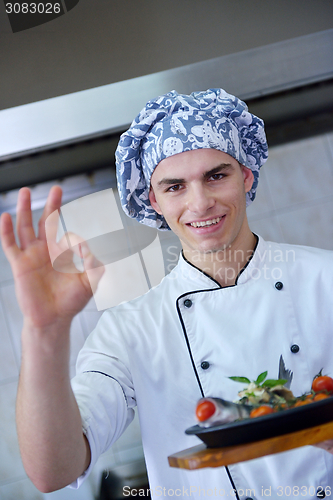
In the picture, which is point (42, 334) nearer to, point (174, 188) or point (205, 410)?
point (205, 410)

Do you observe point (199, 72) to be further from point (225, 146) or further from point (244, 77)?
point (225, 146)

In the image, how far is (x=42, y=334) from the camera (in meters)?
0.50

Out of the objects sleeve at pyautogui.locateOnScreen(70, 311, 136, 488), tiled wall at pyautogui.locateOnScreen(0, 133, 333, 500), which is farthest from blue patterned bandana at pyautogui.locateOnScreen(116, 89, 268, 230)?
tiled wall at pyautogui.locateOnScreen(0, 133, 333, 500)

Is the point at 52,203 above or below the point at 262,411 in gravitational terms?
above

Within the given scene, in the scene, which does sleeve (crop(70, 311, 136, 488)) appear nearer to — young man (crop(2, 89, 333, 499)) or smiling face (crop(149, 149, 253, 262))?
young man (crop(2, 89, 333, 499))

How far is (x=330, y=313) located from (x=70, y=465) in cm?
53

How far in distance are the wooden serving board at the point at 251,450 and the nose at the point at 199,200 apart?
434 millimetres

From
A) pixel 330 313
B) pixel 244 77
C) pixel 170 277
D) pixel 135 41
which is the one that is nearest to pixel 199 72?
pixel 244 77

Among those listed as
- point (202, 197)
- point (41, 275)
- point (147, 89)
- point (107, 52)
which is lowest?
point (41, 275)

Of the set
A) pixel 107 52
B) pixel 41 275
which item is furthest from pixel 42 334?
pixel 107 52

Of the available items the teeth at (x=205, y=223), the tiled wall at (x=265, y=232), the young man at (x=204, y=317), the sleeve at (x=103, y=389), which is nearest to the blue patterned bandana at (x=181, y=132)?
the young man at (x=204, y=317)

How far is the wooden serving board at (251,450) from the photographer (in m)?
0.42

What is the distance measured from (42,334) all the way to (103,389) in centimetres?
25

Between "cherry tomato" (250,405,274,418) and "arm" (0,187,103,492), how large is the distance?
0.75 ft
